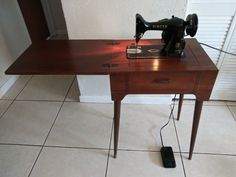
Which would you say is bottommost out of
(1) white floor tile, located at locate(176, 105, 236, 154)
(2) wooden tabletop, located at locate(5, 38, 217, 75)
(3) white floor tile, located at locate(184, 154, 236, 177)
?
(3) white floor tile, located at locate(184, 154, 236, 177)

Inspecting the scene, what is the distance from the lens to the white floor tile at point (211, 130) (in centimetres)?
144

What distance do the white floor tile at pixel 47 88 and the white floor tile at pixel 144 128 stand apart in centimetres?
73

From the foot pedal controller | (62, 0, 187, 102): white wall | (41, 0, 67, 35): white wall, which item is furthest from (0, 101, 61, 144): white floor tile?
(41, 0, 67, 35): white wall

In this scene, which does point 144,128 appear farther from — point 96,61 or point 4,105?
point 4,105

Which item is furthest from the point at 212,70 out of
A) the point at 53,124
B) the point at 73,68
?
the point at 53,124

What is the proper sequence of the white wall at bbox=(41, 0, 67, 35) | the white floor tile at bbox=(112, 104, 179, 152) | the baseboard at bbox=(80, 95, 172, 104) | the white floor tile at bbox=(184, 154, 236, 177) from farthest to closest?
the white wall at bbox=(41, 0, 67, 35) → the baseboard at bbox=(80, 95, 172, 104) → the white floor tile at bbox=(112, 104, 179, 152) → the white floor tile at bbox=(184, 154, 236, 177)

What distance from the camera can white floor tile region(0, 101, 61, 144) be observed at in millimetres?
1575

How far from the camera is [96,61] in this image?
3.61 feet

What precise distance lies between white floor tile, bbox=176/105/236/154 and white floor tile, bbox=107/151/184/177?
0.70 ft

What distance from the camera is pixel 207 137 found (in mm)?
1517

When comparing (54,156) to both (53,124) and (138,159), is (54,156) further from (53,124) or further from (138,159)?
(138,159)

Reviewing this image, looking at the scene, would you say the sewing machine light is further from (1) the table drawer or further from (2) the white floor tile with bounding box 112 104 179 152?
(2) the white floor tile with bounding box 112 104 179 152

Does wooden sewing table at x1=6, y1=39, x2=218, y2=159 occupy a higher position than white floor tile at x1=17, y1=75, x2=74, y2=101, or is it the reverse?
wooden sewing table at x1=6, y1=39, x2=218, y2=159

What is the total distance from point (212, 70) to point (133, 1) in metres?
0.77
